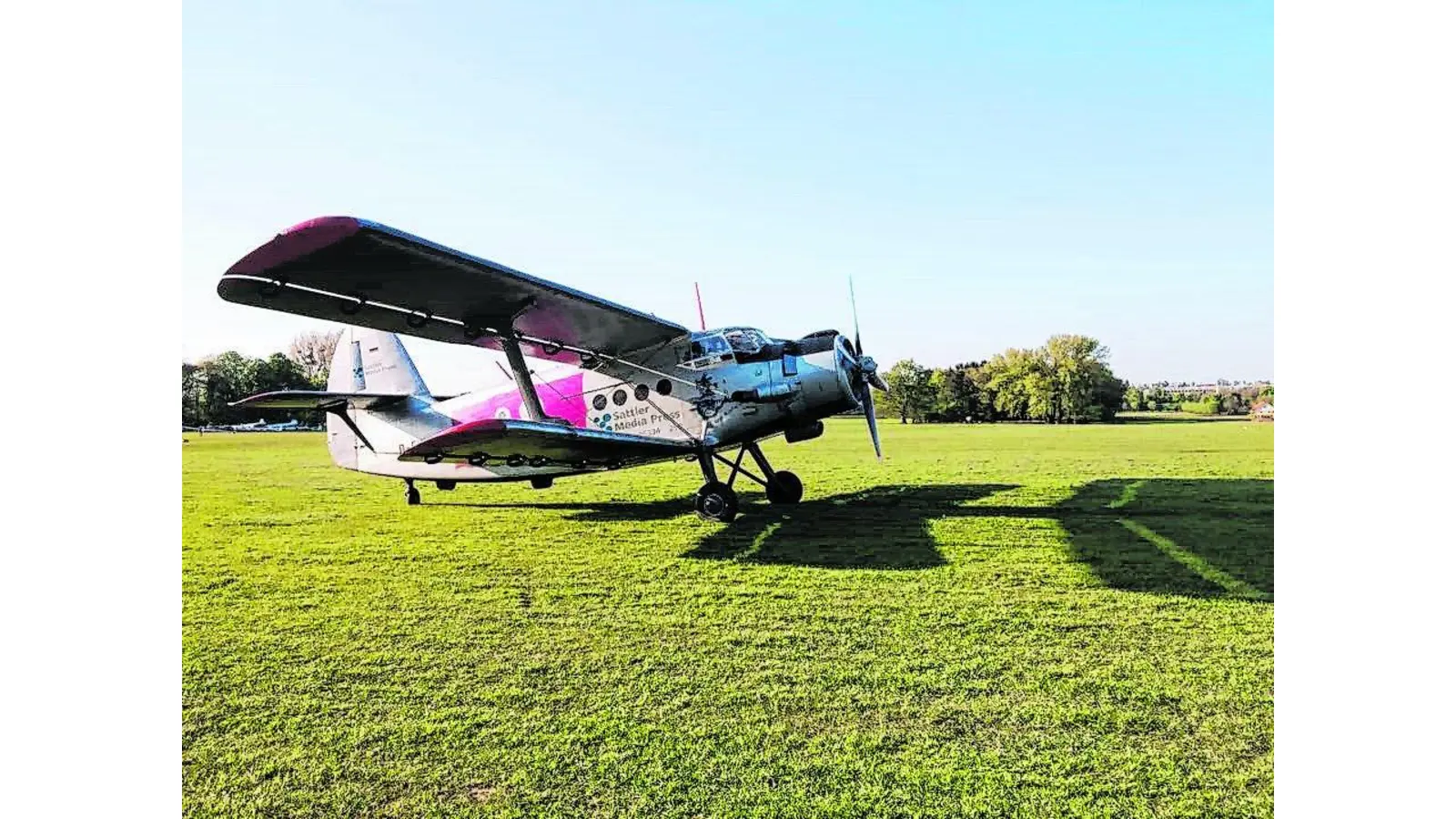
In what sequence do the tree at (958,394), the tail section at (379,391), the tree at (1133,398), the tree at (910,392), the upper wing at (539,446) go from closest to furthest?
the upper wing at (539,446)
the tail section at (379,391)
the tree at (1133,398)
the tree at (958,394)
the tree at (910,392)

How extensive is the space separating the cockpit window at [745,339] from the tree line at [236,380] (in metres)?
5.78

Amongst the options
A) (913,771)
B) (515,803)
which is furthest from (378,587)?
(913,771)

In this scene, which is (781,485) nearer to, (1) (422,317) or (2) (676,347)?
(2) (676,347)

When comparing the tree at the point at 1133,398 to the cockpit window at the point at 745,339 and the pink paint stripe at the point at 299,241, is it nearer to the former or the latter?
the cockpit window at the point at 745,339

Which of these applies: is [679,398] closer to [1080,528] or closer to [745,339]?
[745,339]

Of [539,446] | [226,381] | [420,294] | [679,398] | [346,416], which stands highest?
[420,294]

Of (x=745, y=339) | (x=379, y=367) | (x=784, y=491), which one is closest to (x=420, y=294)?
(x=745, y=339)

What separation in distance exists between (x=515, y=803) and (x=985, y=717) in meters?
1.75

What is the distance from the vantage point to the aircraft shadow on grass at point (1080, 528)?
5.62 metres

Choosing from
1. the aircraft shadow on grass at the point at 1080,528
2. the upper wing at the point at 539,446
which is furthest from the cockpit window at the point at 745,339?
the aircraft shadow on grass at the point at 1080,528

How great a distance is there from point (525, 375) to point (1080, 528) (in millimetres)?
5801

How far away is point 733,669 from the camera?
3506mm

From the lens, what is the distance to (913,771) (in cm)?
252
